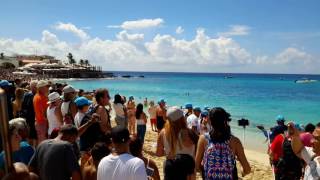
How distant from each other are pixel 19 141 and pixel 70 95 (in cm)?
289

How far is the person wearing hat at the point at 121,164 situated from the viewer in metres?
3.38

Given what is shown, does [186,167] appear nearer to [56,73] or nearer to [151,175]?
[151,175]

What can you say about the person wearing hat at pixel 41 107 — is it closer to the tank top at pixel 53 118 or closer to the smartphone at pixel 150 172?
the tank top at pixel 53 118

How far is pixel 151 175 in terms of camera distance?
3.96m

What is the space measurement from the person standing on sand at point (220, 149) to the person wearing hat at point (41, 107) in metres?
3.90

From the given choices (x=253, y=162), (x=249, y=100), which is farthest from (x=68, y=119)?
(x=249, y=100)

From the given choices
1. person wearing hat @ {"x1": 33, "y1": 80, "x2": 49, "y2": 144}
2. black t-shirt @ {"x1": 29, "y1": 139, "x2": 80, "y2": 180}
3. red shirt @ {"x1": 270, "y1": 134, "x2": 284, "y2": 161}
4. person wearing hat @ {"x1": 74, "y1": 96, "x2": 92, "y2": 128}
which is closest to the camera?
black t-shirt @ {"x1": 29, "y1": 139, "x2": 80, "y2": 180}

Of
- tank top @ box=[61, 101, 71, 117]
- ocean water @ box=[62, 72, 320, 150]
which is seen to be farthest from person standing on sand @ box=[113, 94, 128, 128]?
ocean water @ box=[62, 72, 320, 150]

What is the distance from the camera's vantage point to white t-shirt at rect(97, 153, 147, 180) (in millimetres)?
3379

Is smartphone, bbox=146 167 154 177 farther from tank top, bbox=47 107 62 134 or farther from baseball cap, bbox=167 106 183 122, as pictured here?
tank top, bbox=47 107 62 134

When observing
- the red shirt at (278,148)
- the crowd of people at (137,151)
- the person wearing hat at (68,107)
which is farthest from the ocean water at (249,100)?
the crowd of people at (137,151)

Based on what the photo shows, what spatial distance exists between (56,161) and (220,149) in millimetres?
1624

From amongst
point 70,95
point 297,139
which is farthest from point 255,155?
point 297,139

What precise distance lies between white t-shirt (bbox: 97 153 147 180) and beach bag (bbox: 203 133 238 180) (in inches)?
35.4
